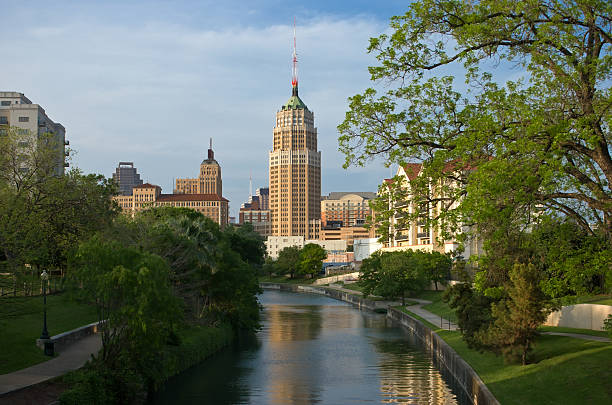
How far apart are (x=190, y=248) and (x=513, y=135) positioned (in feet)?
91.5

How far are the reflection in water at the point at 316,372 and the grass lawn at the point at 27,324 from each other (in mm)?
6396

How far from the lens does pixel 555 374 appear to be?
2698cm

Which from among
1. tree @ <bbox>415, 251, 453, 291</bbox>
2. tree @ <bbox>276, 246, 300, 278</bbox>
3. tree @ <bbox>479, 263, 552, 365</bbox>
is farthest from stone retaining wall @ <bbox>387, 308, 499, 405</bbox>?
tree @ <bbox>276, 246, 300, 278</bbox>

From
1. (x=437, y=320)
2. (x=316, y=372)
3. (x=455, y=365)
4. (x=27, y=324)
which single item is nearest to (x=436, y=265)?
(x=437, y=320)

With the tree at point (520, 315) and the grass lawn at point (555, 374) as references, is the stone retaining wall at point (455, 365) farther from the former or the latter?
the tree at point (520, 315)

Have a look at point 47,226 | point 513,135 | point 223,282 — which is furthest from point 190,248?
point 513,135

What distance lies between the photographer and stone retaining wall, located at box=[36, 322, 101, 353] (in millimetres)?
32428

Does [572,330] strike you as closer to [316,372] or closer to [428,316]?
[316,372]

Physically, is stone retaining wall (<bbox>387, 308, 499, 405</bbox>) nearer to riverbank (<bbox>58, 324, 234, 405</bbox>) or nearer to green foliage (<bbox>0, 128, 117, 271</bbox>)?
riverbank (<bbox>58, 324, 234, 405</bbox>)

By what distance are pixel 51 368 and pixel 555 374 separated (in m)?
21.5

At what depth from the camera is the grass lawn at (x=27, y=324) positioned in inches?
1107

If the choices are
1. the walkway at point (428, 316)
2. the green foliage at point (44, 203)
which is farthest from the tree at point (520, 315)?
the green foliage at point (44, 203)

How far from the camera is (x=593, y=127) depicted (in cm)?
1845

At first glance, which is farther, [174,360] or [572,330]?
[572,330]
